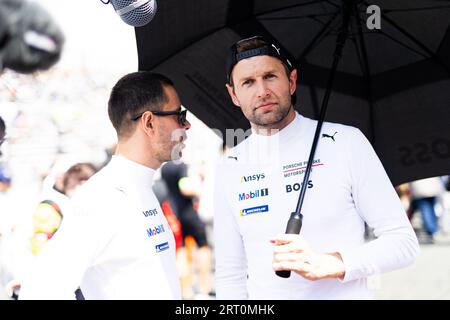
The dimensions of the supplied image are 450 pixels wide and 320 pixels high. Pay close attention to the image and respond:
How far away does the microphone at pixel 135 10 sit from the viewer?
2.44 meters

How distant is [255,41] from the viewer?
8.14 ft

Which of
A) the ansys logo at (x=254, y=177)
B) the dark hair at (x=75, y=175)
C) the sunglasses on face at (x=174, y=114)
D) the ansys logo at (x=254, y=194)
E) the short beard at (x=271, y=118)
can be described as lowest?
the ansys logo at (x=254, y=194)

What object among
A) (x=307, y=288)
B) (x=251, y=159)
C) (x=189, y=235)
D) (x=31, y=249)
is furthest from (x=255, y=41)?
(x=189, y=235)

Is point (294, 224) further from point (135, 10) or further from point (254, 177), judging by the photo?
point (135, 10)

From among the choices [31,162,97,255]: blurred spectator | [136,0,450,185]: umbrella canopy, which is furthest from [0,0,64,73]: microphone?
[136,0,450,185]: umbrella canopy

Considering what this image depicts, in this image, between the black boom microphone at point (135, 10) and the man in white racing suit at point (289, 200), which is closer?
the man in white racing suit at point (289, 200)

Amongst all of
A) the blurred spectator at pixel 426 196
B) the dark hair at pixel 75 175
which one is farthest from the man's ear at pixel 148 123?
the blurred spectator at pixel 426 196

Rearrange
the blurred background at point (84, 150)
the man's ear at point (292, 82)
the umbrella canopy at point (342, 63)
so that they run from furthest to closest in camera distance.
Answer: the blurred background at point (84, 150)
the umbrella canopy at point (342, 63)
the man's ear at point (292, 82)

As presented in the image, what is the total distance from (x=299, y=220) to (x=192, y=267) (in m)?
4.54

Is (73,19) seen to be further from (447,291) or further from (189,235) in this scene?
(447,291)

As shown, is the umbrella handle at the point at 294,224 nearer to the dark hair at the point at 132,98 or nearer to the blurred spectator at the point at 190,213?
the dark hair at the point at 132,98

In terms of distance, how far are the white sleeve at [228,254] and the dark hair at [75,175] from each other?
240 centimetres

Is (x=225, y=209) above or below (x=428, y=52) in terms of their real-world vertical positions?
below

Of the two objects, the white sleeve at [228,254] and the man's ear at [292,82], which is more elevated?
the man's ear at [292,82]
